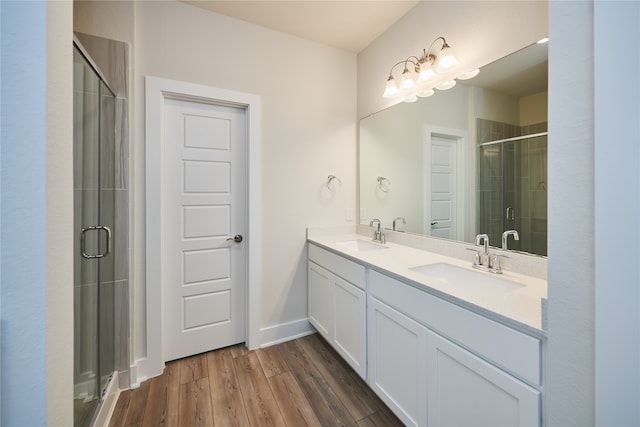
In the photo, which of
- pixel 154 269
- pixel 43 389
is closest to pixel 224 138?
pixel 154 269

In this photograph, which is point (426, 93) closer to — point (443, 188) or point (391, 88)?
point (391, 88)

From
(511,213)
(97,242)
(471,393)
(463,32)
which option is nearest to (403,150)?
(463,32)

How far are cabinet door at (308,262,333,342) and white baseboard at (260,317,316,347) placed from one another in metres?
0.11

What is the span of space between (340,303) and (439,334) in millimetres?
832

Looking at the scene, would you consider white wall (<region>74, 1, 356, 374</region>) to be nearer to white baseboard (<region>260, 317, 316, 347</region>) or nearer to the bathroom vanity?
white baseboard (<region>260, 317, 316, 347</region>)

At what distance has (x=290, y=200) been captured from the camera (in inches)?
90.8

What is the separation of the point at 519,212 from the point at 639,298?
2.75 feet

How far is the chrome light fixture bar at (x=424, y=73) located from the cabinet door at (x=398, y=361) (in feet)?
4.82

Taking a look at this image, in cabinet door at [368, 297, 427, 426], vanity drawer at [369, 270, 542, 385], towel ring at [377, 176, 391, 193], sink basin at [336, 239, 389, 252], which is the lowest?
cabinet door at [368, 297, 427, 426]

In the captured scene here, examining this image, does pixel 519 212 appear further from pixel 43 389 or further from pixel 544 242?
pixel 43 389

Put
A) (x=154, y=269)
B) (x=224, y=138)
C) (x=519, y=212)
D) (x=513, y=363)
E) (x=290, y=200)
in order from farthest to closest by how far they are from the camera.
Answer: (x=290, y=200) → (x=224, y=138) → (x=154, y=269) → (x=519, y=212) → (x=513, y=363)

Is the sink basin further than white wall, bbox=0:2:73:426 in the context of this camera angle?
Yes

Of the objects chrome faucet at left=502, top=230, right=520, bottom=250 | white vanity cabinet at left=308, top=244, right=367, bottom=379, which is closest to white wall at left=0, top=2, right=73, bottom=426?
white vanity cabinet at left=308, top=244, right=367, bottom=379

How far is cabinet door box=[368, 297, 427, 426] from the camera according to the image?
1206 mm
